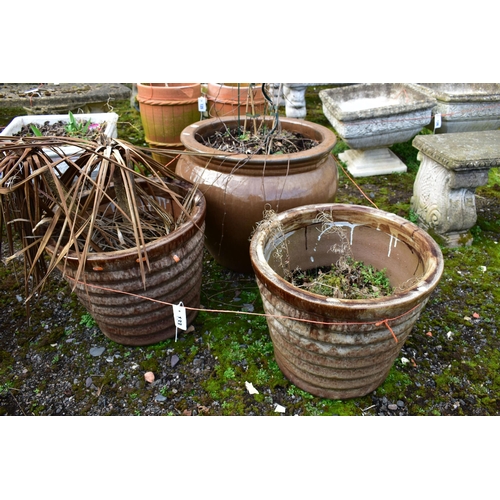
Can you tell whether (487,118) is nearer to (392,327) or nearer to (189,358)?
(392,327)

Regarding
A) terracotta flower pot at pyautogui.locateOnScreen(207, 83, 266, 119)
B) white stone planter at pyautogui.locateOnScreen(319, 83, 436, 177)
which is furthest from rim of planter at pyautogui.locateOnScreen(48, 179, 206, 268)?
white stone planter at pyautogui.locateOnScreen(319, 83, 436, 177)

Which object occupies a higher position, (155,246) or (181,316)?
(155,246)

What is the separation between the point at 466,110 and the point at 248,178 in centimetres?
306

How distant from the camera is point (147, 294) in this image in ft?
6.68

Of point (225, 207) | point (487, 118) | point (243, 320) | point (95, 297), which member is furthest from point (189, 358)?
point (487, 118)

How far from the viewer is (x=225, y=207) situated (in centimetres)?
244

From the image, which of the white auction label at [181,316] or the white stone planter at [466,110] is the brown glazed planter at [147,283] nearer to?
the white auction label at [181,316]

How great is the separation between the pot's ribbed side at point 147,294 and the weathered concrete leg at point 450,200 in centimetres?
205

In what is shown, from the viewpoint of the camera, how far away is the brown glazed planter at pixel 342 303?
61.3 inches

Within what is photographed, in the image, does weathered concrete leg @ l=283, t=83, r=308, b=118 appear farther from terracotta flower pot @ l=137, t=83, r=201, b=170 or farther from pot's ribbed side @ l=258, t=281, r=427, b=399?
pot's ribbed side @ l=258, t=281, r=427, b=399

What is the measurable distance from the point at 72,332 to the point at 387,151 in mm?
3596

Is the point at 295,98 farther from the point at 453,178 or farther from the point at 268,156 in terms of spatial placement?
the point at 268,156

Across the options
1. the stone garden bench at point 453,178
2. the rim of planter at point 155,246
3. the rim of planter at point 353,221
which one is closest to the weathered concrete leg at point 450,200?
the stone garden bench at point 453,178

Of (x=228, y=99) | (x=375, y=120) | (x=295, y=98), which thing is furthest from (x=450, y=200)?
(x=295, y=98)
